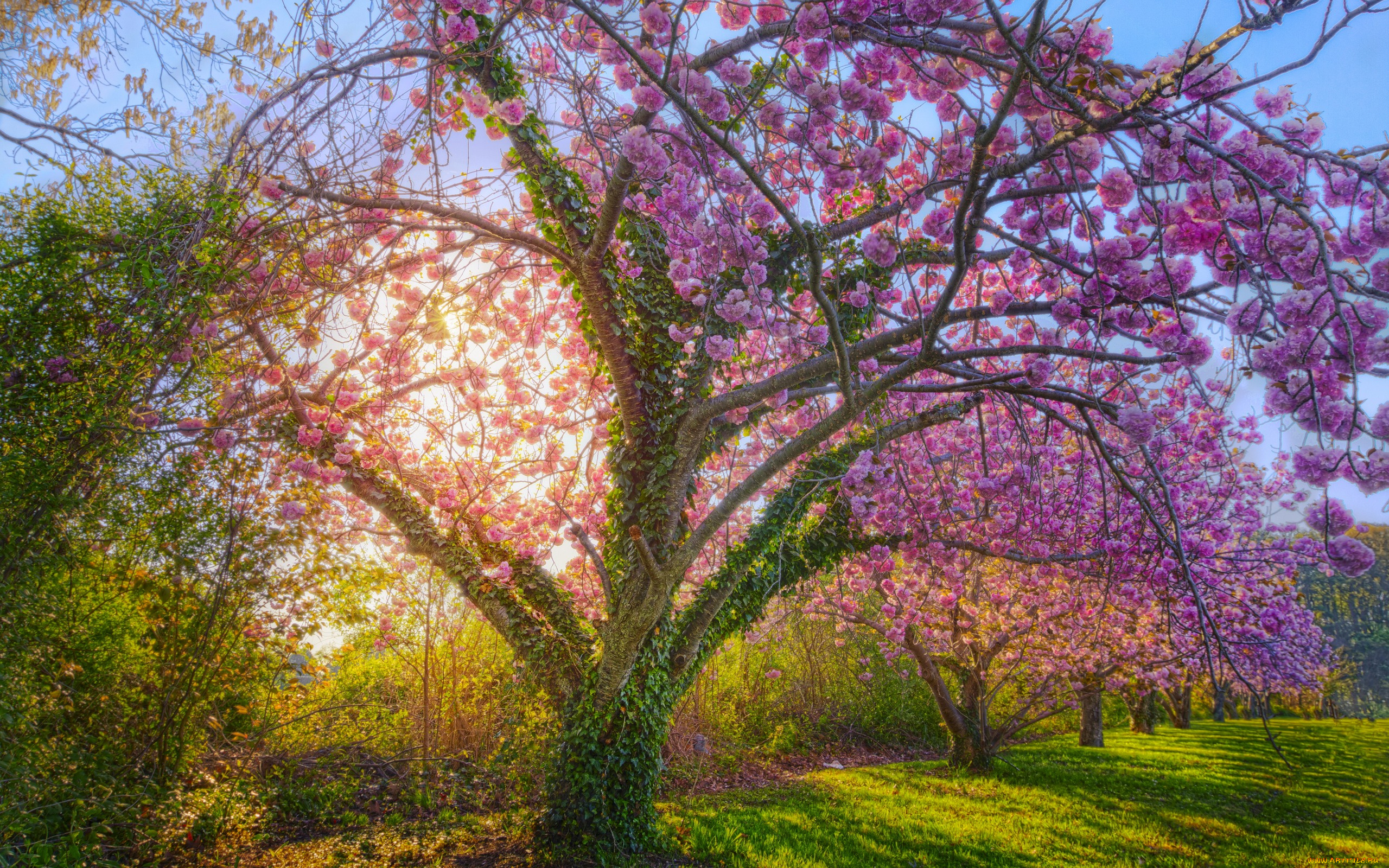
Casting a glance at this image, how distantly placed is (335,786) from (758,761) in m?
5.38

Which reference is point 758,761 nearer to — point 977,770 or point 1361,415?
point 977,770

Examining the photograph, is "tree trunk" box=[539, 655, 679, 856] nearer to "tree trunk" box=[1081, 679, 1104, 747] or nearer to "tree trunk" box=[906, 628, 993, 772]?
"tree trunk" box=[906, 628, 993, 772]

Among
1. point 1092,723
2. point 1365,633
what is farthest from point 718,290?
point 1365,633

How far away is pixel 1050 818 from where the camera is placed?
5656mm

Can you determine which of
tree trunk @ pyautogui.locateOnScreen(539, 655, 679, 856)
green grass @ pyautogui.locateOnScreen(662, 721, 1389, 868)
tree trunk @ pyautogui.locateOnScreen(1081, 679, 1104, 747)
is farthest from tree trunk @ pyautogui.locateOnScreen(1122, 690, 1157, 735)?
tree trunk @ pyautogui.locateOnScreen(539, 655, 679, 856)

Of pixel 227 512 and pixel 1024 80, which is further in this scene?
pixel 227 512

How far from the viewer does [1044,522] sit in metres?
5.18

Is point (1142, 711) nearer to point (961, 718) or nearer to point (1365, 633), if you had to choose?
point (961, 718)

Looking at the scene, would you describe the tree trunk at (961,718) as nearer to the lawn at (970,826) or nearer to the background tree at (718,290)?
the lawn at (970,826)

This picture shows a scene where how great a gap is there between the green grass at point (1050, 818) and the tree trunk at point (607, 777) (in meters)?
0.55

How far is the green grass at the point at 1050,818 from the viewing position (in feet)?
14.7

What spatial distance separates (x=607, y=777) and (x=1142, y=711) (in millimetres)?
17078

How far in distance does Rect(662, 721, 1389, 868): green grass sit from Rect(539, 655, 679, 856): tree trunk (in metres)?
0.55

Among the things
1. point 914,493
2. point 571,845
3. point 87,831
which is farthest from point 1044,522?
point 87,831
